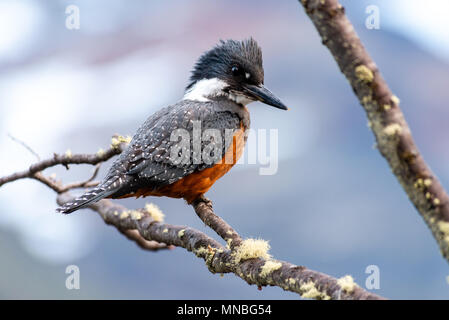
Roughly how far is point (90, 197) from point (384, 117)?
1914 mm

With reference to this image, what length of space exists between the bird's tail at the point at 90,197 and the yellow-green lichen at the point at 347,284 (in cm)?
161

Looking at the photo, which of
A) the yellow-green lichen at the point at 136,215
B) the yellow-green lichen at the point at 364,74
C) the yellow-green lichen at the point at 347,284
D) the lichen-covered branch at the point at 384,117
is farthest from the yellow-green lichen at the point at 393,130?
the yellow-green lichen at the point at 136,215

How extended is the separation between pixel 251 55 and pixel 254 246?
163 cm

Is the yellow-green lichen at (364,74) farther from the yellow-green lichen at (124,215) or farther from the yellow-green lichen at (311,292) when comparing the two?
the yellow-green lichen at (124,215)

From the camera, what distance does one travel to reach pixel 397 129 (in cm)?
133

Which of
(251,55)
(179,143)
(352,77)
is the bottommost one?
(352,77)

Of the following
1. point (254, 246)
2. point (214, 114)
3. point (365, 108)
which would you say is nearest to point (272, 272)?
point (254, 246)

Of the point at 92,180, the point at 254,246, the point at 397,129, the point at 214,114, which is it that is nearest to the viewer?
the point at 397,129

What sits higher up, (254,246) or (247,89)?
(247,89)

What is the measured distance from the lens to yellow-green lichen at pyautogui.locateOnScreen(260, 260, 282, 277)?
192 centimetres

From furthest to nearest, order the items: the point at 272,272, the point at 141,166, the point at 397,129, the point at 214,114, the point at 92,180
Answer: the point at 92,180 < the point at 214,114 < the point at 141,166 < the point at 272,272 < the point at 397,129

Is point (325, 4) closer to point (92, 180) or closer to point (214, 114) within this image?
point (214, 114)

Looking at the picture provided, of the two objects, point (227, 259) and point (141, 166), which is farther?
point (141, 166)

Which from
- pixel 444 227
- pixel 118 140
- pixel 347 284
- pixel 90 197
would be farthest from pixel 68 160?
pixel 444 227
